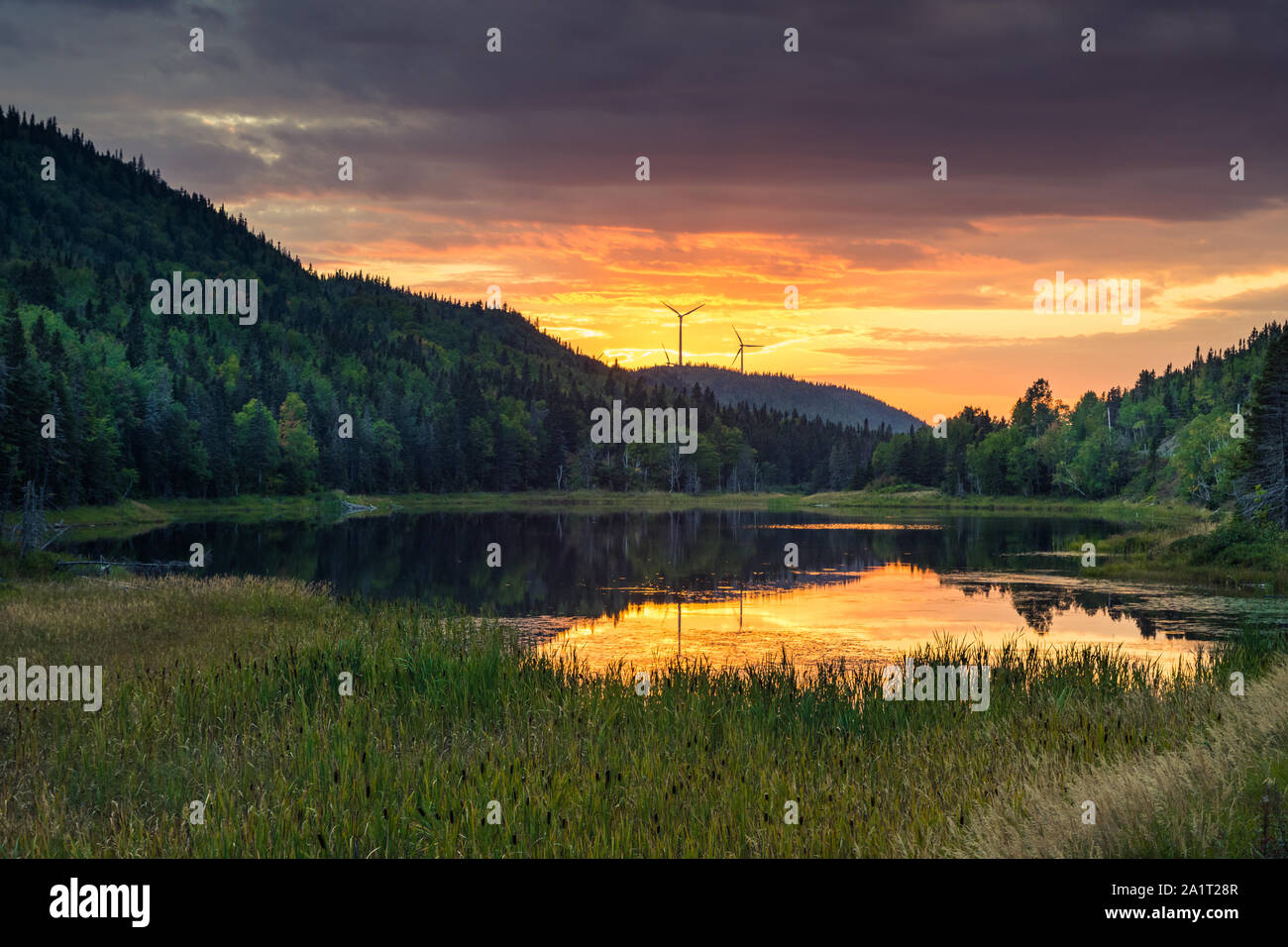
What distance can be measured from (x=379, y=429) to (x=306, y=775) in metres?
183

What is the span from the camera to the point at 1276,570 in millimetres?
48062

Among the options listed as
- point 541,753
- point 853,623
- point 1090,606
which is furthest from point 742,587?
point 541,753

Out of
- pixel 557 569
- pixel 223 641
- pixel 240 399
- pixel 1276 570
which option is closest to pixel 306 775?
pixel 223 641

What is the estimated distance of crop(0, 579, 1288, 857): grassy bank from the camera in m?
10.9

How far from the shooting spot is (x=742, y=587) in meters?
49.6

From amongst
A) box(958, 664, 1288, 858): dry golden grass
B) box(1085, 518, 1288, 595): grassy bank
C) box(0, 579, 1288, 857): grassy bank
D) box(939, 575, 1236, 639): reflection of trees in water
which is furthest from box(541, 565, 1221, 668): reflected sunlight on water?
box(958, 664, 1288, 858): dry golden grass

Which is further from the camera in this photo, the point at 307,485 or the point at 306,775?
the point at 307,485

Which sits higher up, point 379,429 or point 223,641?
point 379,429

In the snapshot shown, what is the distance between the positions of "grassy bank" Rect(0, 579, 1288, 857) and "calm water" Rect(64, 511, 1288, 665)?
8.93 m

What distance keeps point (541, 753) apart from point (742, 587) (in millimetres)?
35825

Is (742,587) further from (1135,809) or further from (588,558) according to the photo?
(1135,809)

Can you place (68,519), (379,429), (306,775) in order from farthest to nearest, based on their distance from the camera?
(379,429) → (68,519) → (306,775)
